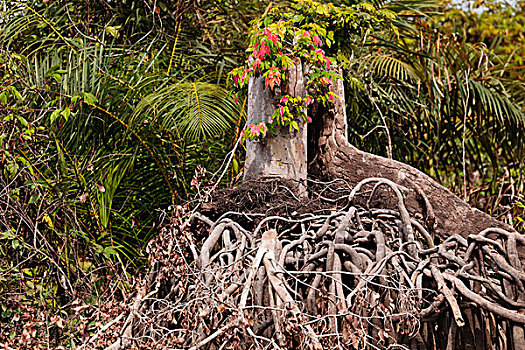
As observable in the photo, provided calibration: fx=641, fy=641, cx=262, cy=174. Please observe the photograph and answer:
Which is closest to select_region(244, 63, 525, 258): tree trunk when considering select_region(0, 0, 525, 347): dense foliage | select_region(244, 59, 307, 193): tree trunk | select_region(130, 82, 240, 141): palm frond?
select_region(244, 59, 307, 193): tree trunk

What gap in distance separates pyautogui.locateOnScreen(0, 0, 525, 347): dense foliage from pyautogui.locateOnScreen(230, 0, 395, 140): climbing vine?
1 cm

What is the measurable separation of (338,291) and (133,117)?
76.0 inches

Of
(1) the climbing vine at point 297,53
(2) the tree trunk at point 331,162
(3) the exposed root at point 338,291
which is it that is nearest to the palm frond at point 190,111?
(1) the climbing vine at point 297,53

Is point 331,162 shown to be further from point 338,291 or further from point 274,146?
point 338,291

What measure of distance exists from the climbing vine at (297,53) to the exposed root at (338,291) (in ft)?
2.71

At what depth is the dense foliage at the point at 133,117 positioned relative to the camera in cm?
326

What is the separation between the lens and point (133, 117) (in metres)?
3.71

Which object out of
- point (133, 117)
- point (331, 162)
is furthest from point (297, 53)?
point (133, 117)

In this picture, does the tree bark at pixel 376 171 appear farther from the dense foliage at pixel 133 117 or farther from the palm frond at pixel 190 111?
the palm frond at pixel 190 111

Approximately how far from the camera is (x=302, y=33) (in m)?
3.35

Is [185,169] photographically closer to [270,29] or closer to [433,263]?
[270,29]

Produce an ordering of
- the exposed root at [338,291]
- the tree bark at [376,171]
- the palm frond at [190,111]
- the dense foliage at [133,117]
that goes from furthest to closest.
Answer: the palm frond at [190,111], the dense foliage at [133,117], the tree bark at [376,171], the exposed root at [338,291]

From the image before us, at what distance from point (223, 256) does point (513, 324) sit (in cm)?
110

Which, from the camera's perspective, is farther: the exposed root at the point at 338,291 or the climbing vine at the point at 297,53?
the climbing vine at the point at 297,53
